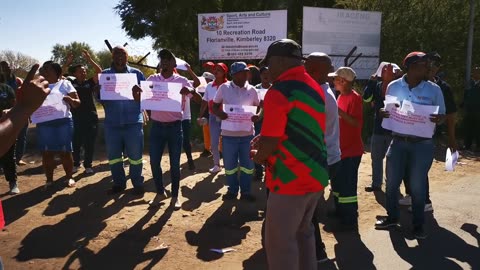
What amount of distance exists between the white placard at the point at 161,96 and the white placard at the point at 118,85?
233 mm

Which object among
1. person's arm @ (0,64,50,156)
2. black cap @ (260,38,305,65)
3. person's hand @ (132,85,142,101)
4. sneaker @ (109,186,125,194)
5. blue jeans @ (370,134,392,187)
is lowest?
sneaker @ (109,186,125,194)

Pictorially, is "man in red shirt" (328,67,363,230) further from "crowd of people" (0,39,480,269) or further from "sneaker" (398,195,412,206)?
"sneaker" (398,195,412,206)

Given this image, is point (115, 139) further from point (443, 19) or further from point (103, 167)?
point (443, 19)

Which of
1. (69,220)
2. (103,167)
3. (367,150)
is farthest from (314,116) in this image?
(367,150)

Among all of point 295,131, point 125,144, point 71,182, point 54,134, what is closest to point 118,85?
point 125,144

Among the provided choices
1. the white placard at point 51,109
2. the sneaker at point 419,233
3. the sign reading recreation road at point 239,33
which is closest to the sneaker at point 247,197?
the sneaker at point 419,233

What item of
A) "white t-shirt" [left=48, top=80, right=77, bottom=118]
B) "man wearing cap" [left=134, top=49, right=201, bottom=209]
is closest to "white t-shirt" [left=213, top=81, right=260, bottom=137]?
"man wearing cap" [left=134, top=49, right=201, bottom=209]

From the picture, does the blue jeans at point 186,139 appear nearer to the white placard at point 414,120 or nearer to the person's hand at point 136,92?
the person's hand at point 136,92

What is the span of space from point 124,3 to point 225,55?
9.32 meters

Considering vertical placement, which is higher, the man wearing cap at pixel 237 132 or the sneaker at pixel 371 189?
the man wearing cap at pixel 237 132

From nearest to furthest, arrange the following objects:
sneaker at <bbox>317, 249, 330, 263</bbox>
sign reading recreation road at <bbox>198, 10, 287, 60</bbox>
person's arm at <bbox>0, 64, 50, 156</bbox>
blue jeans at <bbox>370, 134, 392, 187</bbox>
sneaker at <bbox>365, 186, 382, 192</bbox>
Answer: person's arm at <bbox>0, 64, 50, 156</bbox>
sneaker at <bbox>317, 249, 330, 263</bbox>
blue jeans at <bbox>370, 134, 392, 187</bbox>
sneaker at <bbox>365, 186, 382, 192</bbox>
sign reading recreation road at <bbox>198, 10, 287, 60</bbox>

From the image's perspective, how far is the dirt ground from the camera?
4473 mm

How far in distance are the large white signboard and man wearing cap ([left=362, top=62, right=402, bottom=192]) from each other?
902 centimetres

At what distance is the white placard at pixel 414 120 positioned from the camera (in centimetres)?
473
